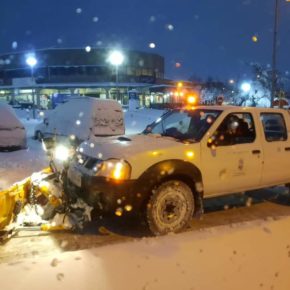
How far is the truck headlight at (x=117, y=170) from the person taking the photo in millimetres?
5543

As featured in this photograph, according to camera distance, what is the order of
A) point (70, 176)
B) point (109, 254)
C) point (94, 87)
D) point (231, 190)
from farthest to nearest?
1. point (94, 87)
2. point (231, 190)
3. point (70, 176)
4. point (109, 254)

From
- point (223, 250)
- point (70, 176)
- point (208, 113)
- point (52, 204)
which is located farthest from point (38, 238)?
point (208, 113)

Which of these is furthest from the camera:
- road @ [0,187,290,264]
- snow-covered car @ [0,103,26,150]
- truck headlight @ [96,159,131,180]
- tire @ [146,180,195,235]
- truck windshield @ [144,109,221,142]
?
snow-covered car @ [0,103,26,150]

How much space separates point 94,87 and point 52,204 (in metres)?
70.8

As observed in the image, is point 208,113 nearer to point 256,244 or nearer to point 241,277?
point 256,244

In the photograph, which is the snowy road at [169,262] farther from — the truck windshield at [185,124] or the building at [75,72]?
the building at [75,72]

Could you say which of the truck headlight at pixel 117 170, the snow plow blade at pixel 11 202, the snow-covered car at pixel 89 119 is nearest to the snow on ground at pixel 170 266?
the truck headlight at pixel 117 170

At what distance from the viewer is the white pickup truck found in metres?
5.60

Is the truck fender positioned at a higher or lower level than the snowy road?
higher

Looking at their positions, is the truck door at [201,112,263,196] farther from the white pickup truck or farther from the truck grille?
the truck grille

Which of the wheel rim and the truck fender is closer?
the truck fender

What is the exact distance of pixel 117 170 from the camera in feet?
18.2

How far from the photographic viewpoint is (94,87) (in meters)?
75.7

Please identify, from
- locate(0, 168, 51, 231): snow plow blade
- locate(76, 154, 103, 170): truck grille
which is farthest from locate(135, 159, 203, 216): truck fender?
locate(0, 168, 51, 231): snow plow blade
